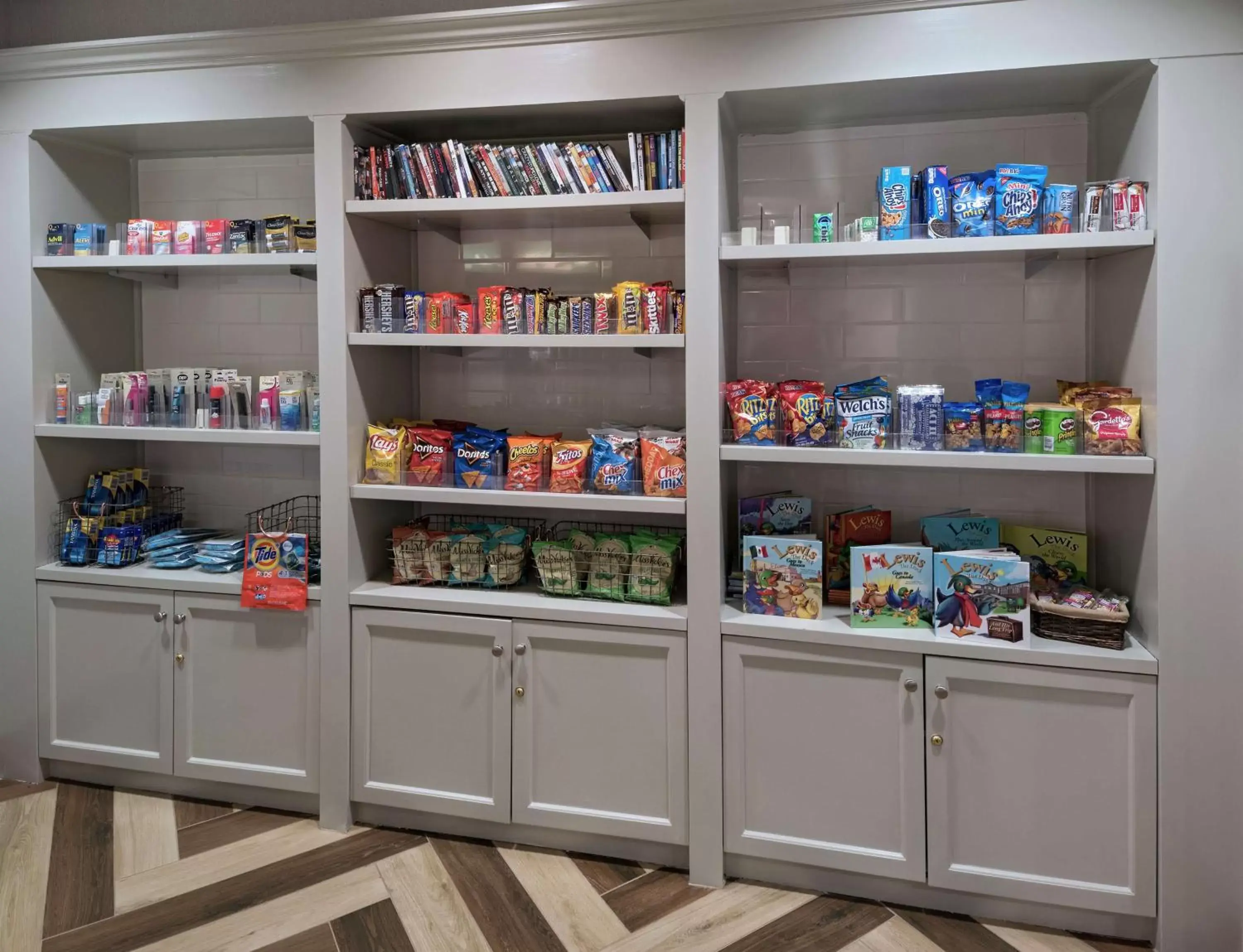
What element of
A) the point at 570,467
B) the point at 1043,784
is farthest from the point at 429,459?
the point at 1043,784

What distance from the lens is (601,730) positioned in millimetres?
2566

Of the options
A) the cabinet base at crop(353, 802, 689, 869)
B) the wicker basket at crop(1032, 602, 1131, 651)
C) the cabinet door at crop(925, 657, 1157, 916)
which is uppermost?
the wicker basket at crop(1032, 602, 1131, 651)

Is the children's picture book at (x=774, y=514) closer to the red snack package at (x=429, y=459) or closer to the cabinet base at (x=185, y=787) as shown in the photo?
the red snack package at (x=429, y=459)

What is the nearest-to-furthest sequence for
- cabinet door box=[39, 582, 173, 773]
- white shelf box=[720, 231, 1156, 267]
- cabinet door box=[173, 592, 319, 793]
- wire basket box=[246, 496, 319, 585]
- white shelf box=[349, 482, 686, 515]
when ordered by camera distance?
white shelf box=[720, 231, 1156, 267] < white shelf box=[349, 482, 686, 515] < cabinet door box=[173, 592, 319, 793] < cabinet door box=[39, 582, 173, 773] < wire basket box=[246, 496, 319, 585]

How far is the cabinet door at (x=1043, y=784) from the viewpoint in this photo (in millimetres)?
2195

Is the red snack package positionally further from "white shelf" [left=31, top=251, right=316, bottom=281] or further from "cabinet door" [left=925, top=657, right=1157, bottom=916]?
"cabinet door" [left=925, top=657, right=1157, bottom=916]

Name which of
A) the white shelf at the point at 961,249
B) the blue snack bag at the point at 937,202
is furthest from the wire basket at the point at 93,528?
the blue snack bag at the point at 937,202

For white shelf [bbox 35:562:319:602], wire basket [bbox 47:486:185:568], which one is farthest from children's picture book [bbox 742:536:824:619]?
wire basket [bbox 47:486:185:568]

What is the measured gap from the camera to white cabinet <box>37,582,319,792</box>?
281 cm

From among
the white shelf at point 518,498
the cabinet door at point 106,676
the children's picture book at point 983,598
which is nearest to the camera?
the children's picture book at point 983,598

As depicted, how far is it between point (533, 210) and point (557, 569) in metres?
1.05

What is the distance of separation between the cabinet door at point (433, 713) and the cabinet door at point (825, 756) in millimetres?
683

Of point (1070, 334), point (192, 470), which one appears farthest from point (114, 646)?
point (1070, 334)

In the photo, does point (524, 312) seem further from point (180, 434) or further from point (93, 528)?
point (93, 528)
